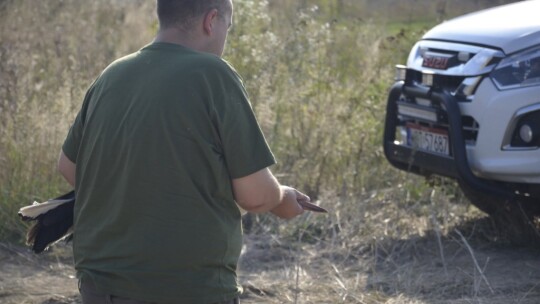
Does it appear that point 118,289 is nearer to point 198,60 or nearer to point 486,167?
point 198,60

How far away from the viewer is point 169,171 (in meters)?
2.70

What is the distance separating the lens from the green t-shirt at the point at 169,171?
8.75 ft

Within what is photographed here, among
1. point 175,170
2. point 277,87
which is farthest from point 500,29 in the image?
point 175,170

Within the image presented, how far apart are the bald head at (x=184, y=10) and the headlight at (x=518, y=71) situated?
9.45 ft

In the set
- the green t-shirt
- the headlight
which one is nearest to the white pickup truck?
the headlight

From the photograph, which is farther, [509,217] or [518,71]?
[509,217]

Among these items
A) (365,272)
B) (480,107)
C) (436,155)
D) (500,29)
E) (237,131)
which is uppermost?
(237,131)

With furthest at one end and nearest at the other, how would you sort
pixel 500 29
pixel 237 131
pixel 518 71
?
pixel 500 29 → pixel 518 71 → pixel 237 131

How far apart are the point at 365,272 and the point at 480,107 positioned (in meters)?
1.14

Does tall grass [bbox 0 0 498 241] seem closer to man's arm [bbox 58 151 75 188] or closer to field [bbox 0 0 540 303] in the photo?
field [bbox 0 0 540 303]

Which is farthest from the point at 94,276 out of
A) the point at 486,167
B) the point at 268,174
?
the point at 486,167

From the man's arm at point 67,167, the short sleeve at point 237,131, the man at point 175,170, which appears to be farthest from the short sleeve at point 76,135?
the short sleeve at point 237,131

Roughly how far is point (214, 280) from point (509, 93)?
2946 mm

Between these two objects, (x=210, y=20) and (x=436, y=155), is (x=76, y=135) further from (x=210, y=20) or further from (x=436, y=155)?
(x=436, y=155)
